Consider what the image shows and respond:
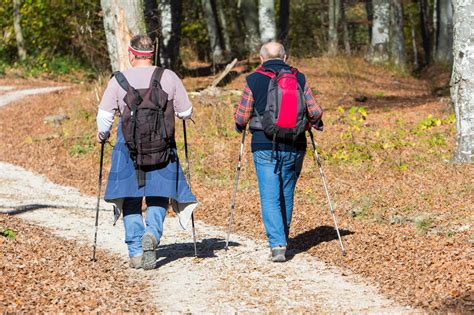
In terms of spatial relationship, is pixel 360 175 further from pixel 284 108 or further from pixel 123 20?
pixel 123 20

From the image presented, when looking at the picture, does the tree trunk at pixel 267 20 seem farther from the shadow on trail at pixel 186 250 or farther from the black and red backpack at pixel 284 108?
the black and red backpack at pixel 284 108

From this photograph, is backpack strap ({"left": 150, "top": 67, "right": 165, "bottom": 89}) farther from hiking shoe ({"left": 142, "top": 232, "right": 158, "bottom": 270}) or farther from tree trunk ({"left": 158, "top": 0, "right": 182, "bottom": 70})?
tree trunk ({"left": 158, "top": 0, "right": 182, "bottom": 70})

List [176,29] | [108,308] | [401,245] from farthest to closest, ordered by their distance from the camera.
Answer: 1. [176,29]
2. [401,245]
3. [108,308]

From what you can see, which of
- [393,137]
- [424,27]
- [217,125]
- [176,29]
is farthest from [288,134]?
[424,27]

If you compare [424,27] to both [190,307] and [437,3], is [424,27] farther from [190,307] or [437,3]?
[190,307]

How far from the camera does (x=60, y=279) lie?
25.0 ft

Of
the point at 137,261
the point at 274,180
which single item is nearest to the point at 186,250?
the point at 137,261

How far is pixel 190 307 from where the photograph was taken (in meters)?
6.89

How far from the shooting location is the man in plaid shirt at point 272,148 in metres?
8.32

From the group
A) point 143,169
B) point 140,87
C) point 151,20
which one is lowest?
point 143,169

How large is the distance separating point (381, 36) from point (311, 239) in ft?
66.0

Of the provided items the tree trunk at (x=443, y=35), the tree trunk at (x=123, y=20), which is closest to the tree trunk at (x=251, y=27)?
the tree trunk at (x=443, y=35)

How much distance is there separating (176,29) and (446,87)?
8.88m

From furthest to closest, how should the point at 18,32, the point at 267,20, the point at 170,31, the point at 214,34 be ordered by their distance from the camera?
the point at 18,32 < the point at 214,34 < the point at 170,31 < the point at 267,20
